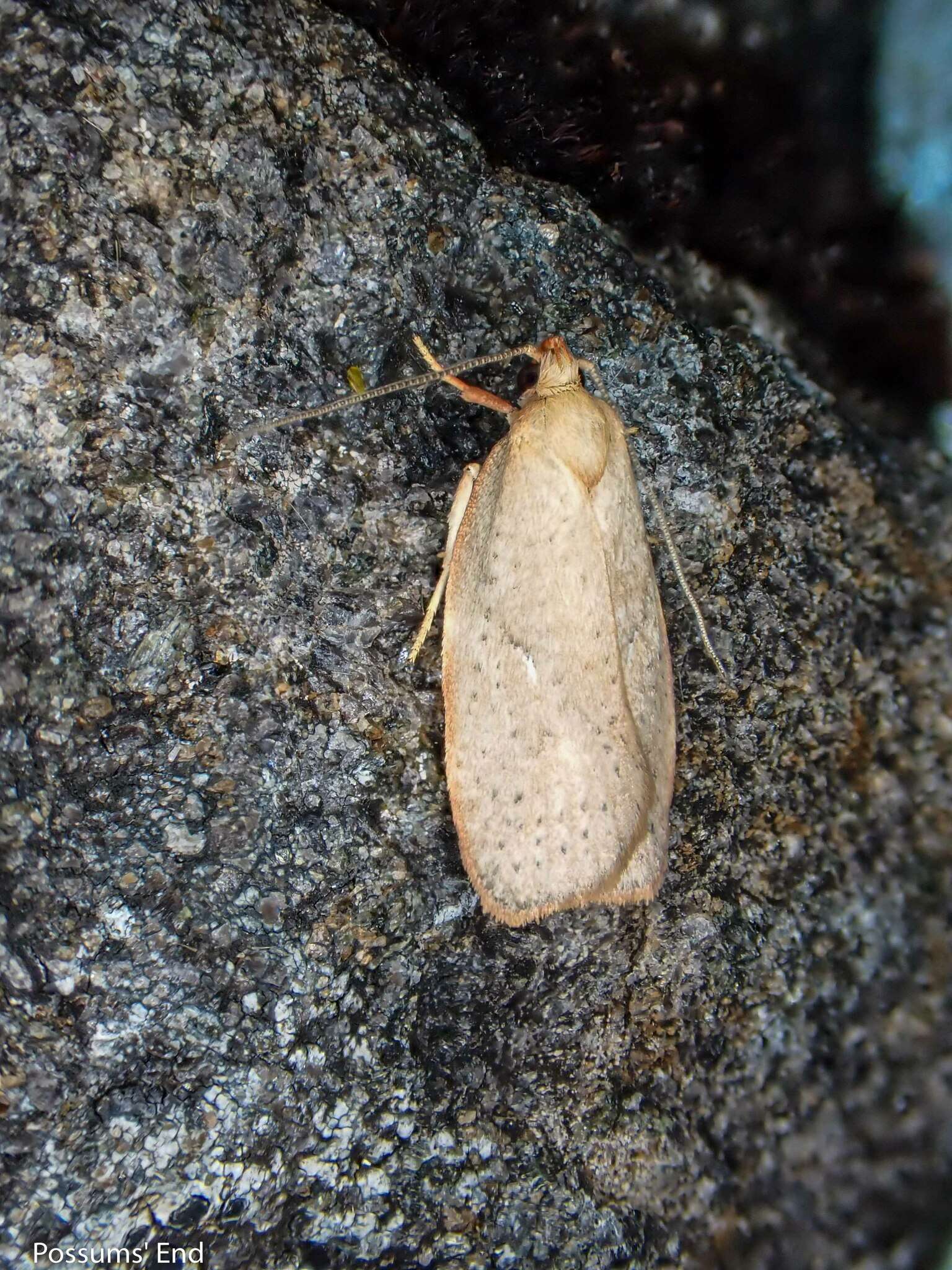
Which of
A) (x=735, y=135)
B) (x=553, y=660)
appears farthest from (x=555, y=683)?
(x=735, y=135)

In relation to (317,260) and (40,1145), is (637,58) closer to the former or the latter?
(317,260)

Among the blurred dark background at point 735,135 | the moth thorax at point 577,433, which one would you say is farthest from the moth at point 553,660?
the blurred dark background at point 735,135

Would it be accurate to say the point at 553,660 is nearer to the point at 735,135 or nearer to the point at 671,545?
the point at 671,545

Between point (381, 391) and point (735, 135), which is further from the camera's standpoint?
point (381, 391)

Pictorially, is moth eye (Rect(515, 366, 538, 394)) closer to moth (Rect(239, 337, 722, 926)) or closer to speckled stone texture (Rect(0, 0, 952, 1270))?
moth (Rect(239, 337, 722, 926))

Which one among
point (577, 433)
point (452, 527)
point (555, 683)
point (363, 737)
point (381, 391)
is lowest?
point (363, 737)

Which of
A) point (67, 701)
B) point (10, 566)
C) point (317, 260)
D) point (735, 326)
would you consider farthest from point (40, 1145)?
point (735, 326)

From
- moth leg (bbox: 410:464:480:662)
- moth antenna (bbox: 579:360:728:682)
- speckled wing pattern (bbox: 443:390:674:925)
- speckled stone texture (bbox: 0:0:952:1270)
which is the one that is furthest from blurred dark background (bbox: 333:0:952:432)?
moth leg (bbox: 410:464:480:662)
